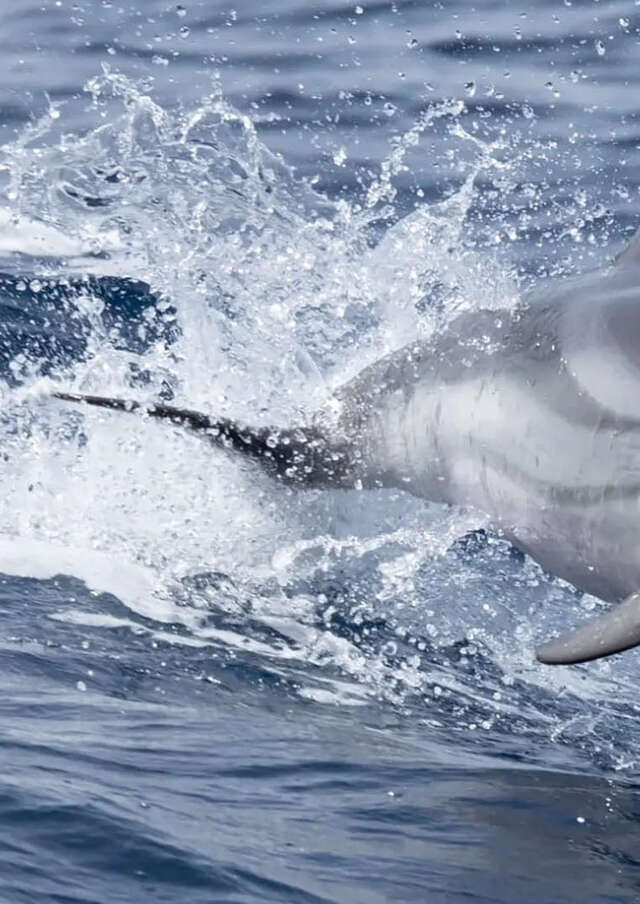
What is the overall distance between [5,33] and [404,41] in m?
3.70

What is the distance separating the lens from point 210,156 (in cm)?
1241

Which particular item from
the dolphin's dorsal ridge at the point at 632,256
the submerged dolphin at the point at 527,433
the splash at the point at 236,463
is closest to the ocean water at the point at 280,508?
the splash at the point at 236,463

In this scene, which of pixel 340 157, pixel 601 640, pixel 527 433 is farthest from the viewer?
pixel 340 157

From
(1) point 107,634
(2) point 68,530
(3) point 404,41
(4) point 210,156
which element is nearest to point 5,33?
(3) point 404,41

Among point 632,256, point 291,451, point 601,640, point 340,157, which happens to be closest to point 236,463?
point 291,451

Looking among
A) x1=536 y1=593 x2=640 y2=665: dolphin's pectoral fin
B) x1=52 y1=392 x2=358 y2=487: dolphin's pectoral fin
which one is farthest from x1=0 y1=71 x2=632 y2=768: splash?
x1=536 y1=593 x2=640 y2=665: dolphin's pectoral fin

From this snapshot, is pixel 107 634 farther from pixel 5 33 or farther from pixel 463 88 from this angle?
pixel 5 33

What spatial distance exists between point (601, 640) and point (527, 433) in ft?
4.20

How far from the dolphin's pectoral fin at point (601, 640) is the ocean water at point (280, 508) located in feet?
1.65

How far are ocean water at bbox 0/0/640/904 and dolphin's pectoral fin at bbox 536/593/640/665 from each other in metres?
0.50

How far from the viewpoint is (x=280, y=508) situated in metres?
8.29

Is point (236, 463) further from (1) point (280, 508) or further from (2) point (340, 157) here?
(2) point (340, 157)

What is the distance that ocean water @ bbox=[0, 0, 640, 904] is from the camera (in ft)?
17.9

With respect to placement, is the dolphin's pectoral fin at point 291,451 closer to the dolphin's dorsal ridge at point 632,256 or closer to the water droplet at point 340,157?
the dolphin's dorsal ridge at point 632,256
